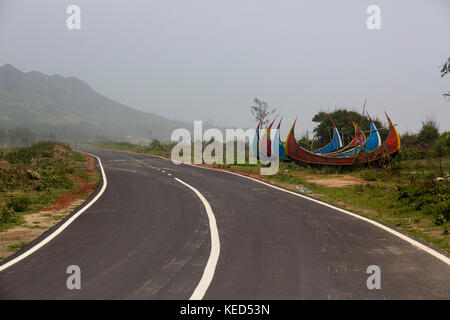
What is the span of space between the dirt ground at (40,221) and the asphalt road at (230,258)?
55cm

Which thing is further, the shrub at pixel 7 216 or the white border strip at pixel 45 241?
the shrub at pixel 7 216

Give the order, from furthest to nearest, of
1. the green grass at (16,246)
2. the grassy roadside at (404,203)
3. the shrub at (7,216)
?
1. the shrub at (7,216)
2. the grassy roadside at (404,203)
3. the green grass at (16,246)

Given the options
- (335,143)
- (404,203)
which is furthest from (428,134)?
(404,203)

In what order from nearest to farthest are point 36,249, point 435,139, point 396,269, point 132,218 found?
point 396,269, point 36,249, point 132,218, point 435,139

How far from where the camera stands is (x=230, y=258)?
6.15 metres

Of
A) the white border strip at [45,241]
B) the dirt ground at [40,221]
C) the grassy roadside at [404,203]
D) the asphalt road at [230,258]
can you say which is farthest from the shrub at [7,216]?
the grassy roadside at [404,203]

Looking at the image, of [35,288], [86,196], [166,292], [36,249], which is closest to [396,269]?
[166,292]

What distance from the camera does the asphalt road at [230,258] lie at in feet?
15.6

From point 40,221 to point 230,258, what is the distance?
20.4ft

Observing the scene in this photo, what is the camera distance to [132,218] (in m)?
9.62

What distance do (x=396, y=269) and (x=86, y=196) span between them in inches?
463

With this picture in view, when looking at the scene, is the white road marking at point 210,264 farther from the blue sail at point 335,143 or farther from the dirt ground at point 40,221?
the blue sail at point 335,143

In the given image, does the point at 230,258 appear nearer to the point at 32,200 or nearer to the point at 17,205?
the point at 17,205
